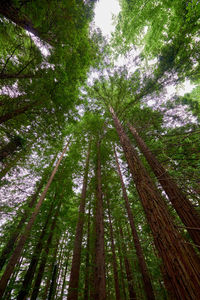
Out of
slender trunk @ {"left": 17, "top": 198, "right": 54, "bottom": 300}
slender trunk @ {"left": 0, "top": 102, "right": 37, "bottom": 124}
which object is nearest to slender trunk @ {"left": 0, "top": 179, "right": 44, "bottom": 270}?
slender trunk @ {"left": 17, "top": 198, "right": 54, "bottom": 300}

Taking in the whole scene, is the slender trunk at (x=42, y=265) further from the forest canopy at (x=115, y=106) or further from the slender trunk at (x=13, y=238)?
the slender trunk at (x=13, y=238)

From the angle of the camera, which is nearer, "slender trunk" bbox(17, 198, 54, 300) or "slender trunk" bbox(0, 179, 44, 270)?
"slender trunk" bbox(17, 198, 54, 300)

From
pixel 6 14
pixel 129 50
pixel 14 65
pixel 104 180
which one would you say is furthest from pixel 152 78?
pixel 104 180

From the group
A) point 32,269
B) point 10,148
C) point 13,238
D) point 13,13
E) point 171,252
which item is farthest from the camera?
point 13,238

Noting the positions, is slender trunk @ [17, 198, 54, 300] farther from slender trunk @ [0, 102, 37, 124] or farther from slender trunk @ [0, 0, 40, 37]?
slender trunk @ [0, 0, 40, 37]

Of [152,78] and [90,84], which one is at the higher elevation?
[90,84]

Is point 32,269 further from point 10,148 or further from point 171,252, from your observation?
point 171,252

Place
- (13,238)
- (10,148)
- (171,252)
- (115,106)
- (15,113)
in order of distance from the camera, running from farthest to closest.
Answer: (13,238) < (10,148) < (115,106) < (15,113) < (171,252)

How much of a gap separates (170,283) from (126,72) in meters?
7.29

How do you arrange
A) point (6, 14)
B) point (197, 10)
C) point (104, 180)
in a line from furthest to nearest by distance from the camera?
point (104, 180)
point (197, 10)
point (6, 14)

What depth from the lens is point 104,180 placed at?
9.20 metres

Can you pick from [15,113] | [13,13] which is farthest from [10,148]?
[13,13]

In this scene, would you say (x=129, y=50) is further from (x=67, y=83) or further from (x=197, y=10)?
(x=67, y=83)

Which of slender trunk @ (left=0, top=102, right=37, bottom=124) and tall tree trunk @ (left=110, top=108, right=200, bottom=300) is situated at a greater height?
slender trunk @ (left=0, top=102, right=37, bottom=124)
